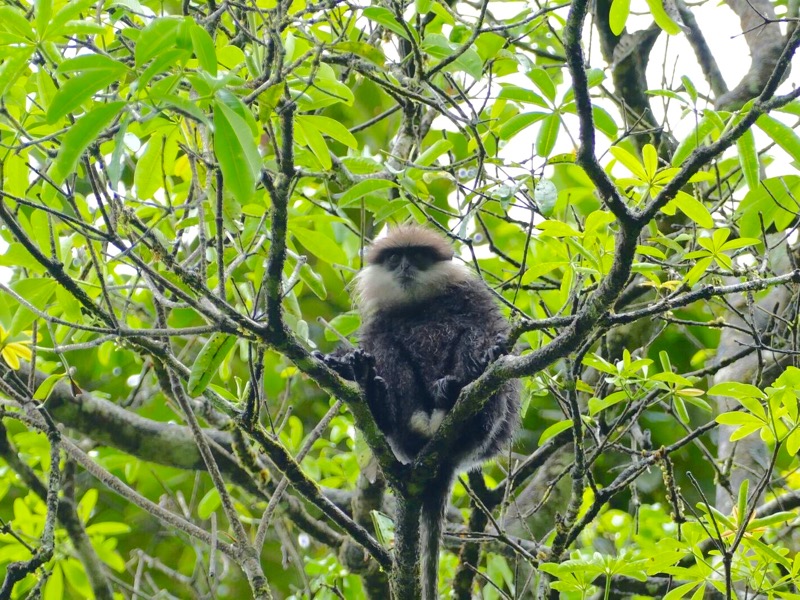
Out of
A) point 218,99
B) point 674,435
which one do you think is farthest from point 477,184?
point 674,435

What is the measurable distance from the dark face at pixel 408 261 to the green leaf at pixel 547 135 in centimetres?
152

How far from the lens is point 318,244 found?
322 centimetres

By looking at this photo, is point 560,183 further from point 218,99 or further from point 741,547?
point 218,99

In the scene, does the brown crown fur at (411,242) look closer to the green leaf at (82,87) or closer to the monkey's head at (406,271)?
the monkey's head at (406,271)

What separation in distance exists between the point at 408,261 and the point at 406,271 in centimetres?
8

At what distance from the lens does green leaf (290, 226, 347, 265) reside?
10.4 feet

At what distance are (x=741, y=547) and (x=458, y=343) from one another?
136 centimetres

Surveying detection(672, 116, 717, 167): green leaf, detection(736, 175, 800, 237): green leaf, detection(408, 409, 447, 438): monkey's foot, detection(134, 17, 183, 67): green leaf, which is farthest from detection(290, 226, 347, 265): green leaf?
detection(736, 175, 800, 237): green leaf

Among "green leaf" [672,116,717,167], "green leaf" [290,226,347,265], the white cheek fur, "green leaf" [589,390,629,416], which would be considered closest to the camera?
"green leaf" [672,116,717,167]

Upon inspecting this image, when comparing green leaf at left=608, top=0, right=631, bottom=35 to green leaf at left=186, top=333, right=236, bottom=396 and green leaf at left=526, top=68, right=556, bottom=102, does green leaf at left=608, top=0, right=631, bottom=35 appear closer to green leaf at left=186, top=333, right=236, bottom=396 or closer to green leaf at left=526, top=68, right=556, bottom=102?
green leaf at left=526, top=68, right=556, bottom=102

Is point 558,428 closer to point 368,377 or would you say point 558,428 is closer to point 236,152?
point 368,377

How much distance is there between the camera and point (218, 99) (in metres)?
1.80

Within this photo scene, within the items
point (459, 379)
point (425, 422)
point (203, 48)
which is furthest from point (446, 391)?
point (203, 48)

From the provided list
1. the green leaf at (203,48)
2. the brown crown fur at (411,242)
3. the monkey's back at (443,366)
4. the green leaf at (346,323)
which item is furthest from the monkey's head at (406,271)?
the green leaf at (203,48)
